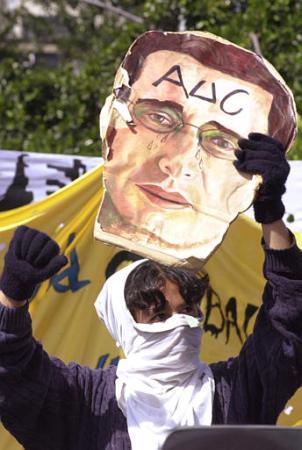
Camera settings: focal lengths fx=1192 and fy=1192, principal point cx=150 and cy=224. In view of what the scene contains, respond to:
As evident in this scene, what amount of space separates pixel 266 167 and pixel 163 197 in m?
0.25

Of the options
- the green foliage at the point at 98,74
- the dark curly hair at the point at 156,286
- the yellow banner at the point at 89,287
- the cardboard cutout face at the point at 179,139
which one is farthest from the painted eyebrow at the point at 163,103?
the green foliage at the point at 98,74

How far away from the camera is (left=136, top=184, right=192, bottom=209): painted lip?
7.88 ft

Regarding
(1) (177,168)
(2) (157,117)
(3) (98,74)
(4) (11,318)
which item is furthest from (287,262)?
(3) (98,74)

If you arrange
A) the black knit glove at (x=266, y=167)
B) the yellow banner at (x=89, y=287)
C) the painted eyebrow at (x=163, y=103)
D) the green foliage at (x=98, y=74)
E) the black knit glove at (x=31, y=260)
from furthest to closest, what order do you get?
1. the green foliage at (x=98, y=74)
2. the yellow banner at (x=89, y=287)
3. the painted eyebrow at (x=163, y=103)
4. the black knit glove at (x=31, y=260)
5. the black knit glove at (x=266, y=167)

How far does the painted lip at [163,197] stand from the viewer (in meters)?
2.40

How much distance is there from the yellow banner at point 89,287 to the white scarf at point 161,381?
114cm

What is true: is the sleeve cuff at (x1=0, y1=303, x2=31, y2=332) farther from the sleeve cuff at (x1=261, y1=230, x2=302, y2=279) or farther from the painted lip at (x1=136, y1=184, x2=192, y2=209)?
the sleeve cuff at (x1=261, y1=230, x2=302, y2=279)

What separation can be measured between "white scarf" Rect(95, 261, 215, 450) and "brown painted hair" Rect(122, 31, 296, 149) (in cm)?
45

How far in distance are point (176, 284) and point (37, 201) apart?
4.44 ft

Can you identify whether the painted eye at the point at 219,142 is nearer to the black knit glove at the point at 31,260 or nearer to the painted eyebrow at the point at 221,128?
the painted eyebrow at the point at 221,128

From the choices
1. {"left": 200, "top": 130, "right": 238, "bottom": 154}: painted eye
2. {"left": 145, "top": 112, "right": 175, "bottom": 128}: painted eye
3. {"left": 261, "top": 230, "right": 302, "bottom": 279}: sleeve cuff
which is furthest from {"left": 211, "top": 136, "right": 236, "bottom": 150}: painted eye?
{"left": 261, "top": 230, "right": 302, "bottom": 279}: sleeve cuff

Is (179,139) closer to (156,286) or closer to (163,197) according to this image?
(163,197)

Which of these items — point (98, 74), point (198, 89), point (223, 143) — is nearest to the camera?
point (223, 143)

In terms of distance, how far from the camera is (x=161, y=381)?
2502mm
